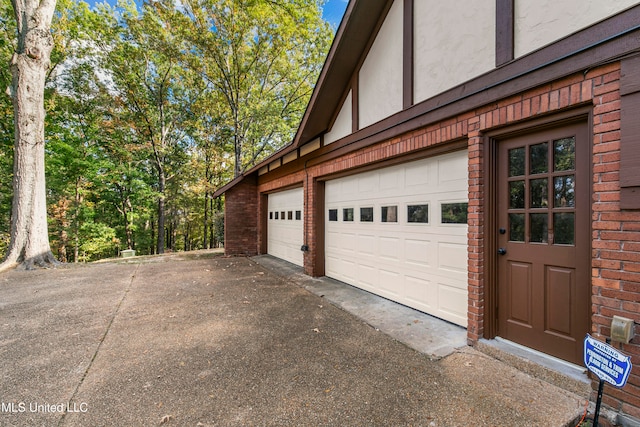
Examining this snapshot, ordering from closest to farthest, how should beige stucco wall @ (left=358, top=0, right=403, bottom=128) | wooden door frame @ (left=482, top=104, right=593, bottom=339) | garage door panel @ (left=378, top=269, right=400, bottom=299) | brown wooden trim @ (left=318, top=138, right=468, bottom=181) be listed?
wooden door frame @ (left=482, top=104, right=593, bottom=339), brown wooden trim @ (left=318, top=138, right=468, bottom=181), beige stucco wall @ (left=358, top=0, right=403, bottom=128), garage door panel @ (left=378, top=269, right=400, bottom=299)

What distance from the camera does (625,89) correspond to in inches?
77.4

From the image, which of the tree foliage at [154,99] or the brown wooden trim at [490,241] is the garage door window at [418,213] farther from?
the tree foliage at [154,99]

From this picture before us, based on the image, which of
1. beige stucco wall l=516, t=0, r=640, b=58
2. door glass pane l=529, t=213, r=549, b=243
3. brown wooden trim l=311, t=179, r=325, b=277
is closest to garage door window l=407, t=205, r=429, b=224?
door glass pane l=529, t=213, r=549, b=243

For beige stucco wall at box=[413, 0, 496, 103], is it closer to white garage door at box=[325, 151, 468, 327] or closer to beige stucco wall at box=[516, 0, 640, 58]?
beige stucco wall at box=[516, 0, 640, 58]

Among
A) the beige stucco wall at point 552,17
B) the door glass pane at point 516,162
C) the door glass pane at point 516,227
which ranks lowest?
the door glass pane at point 516,227

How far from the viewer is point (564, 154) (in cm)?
246

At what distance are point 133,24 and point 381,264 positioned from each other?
15282mm

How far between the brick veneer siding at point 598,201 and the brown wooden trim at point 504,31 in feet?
1.42

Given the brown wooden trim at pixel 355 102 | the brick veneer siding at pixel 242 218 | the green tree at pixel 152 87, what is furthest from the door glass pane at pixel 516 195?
the green tree at pixel 152 87

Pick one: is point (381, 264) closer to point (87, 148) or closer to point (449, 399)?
point (449, 399)

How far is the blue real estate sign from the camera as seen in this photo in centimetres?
165

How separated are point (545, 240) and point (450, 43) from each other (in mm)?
2402

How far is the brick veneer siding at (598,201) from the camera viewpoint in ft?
6.31

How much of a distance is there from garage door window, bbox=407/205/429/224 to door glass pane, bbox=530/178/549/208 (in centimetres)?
136
